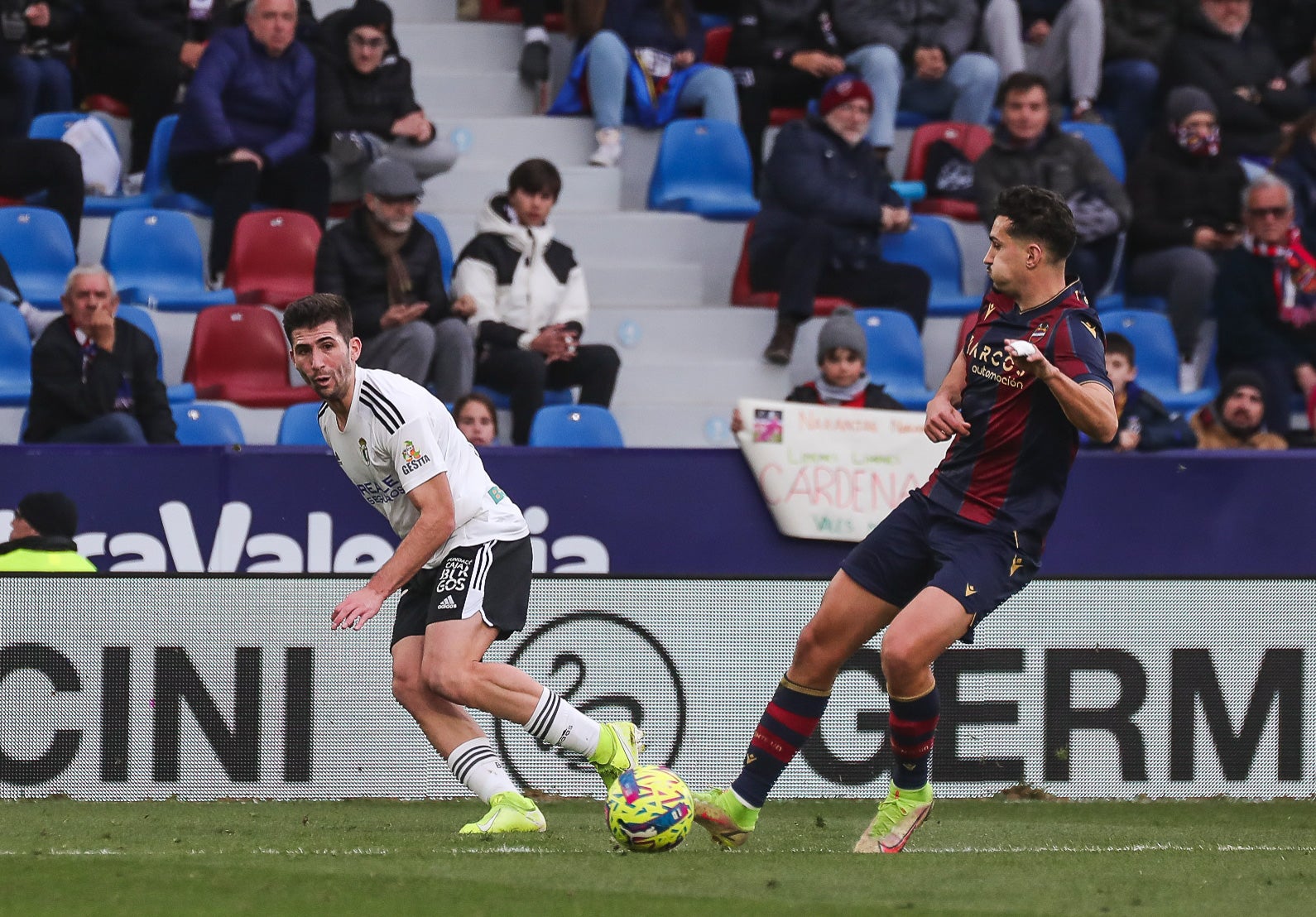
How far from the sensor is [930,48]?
12.8 m

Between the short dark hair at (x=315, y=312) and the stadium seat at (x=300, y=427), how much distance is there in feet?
13.1

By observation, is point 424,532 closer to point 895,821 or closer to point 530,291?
point 895,821

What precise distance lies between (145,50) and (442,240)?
2.35 metres

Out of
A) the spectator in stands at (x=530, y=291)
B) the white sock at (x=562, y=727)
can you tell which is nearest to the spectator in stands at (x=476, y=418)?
the spectator in stands at (x=530, y=291)

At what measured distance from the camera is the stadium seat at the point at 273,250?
10875 millimetres

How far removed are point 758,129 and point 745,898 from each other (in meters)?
8.60

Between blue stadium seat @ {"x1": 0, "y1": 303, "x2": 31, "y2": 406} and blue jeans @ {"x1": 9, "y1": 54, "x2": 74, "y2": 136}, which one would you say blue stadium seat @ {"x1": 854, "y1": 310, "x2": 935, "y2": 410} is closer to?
blue stadium seat @ {"x1": 0, "y1": 303, "x2": 31, "y2": 406}

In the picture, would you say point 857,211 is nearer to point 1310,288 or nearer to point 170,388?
point 1310,288

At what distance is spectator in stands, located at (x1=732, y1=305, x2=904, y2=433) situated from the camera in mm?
9859

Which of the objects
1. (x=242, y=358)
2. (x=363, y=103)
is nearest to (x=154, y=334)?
(x=242, y=358)

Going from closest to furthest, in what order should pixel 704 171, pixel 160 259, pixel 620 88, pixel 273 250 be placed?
1. pixel 273 250
2. pixel 160 259
3. pixel 620 88
4. pixel 704 171

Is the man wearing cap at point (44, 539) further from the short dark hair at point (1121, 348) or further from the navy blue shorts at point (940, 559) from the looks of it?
the short dark hair at point (1121, 348)

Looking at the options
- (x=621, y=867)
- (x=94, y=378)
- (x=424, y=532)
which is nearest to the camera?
(x=621, y=867)

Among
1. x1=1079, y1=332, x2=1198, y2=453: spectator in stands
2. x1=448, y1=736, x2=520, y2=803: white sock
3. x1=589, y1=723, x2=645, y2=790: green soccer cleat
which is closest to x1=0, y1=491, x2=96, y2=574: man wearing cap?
x1=448, y1=736, x2=520, y2=803: white sock
